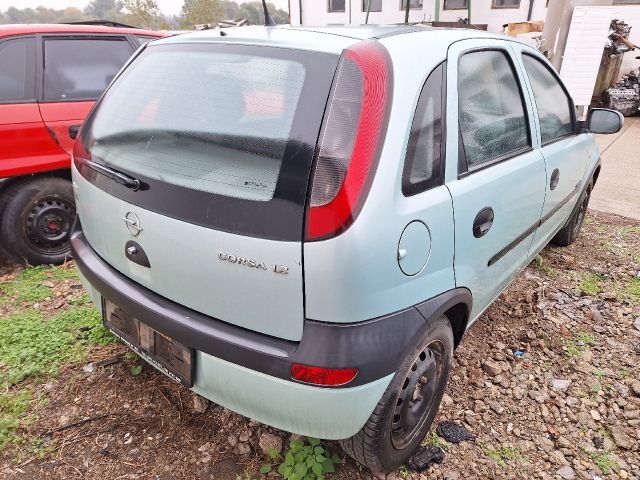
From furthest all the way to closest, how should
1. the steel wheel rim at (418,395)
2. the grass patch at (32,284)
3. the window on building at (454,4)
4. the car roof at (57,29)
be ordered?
the window on building at (454,4) → the car roof at (57,29) → the grass patch at (32,284) → the steel wheel rim at (418,395)

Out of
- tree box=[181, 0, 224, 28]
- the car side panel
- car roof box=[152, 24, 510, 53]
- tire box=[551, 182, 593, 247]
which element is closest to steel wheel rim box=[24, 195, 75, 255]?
the car side panel

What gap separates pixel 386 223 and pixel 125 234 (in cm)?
98

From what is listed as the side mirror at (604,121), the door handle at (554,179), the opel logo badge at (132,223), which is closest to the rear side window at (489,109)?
the door handle at (554,179)

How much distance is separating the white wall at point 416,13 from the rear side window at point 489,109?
15.4 meters

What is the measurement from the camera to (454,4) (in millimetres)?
17141

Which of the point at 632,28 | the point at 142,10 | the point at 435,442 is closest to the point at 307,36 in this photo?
the point at 435,442

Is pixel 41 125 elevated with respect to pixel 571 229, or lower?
elevated

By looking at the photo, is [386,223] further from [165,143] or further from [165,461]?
[165,461]

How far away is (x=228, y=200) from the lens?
1.41 m

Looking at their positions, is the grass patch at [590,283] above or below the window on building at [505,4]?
below

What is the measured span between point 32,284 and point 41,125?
3.69ft

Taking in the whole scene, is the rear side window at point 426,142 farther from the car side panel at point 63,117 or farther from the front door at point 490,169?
the car side panel at point 63,117

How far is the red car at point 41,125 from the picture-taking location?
10.2ft

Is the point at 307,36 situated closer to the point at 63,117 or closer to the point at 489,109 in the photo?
the point at 489,109
